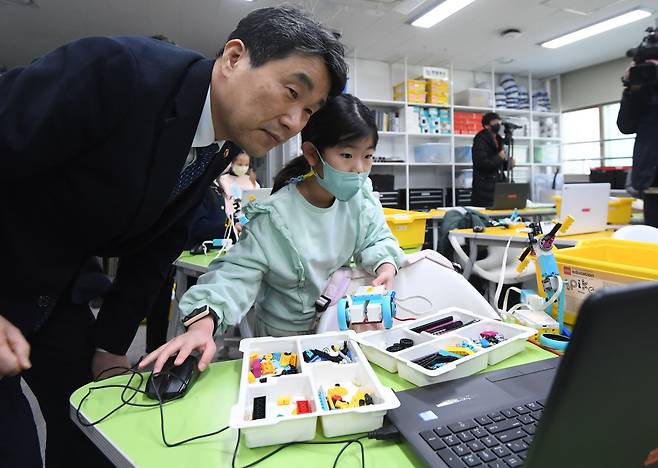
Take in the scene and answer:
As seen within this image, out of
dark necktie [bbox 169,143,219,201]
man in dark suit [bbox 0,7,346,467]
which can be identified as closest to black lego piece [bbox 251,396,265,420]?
man in dark suit [bbox 0,7,346,467]

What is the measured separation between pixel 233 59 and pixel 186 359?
54 cm

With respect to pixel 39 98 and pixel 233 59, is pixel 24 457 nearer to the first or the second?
pixel 39 98

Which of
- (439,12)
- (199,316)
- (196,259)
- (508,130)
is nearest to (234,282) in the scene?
(199,316)

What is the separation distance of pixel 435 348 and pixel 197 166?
601 mm

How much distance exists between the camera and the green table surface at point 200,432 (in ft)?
1.56

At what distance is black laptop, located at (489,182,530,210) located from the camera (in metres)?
3.32

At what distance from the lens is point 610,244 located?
107 cm

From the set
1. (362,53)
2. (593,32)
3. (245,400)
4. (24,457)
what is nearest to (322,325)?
(245,400)

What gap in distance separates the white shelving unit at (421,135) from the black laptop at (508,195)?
6.76 feet

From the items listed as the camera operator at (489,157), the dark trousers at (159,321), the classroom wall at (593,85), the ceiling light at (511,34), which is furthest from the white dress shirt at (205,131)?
the classroom wall at (593,85)

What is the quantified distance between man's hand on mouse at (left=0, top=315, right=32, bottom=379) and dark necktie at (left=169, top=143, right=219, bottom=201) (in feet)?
1.20

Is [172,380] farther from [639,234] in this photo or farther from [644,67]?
[644,67]

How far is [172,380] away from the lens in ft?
2.10

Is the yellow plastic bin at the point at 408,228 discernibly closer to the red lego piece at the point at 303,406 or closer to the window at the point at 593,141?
the red lego piece at the point at 303,406
